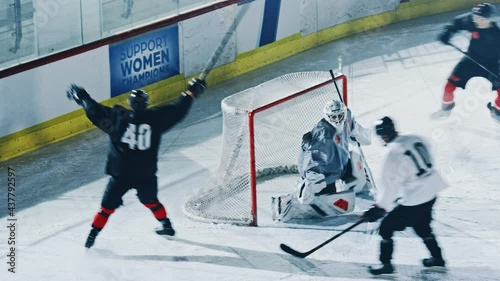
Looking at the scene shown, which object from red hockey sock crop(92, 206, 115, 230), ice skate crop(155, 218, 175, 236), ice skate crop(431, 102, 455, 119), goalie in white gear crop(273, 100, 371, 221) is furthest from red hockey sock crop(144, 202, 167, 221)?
ice skate crop(431, 102, 455, 119)

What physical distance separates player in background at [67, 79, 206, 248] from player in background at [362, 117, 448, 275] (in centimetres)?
154

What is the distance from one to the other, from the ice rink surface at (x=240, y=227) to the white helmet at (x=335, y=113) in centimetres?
70

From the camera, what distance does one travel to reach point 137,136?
329 inches

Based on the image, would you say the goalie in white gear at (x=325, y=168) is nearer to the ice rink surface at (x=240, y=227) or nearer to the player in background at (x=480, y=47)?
the ice rink surface at (x=240, y=227)

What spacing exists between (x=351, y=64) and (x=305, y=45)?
0.67 meters

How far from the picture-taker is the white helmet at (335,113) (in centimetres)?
888

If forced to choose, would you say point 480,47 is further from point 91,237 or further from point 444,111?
point 91,237

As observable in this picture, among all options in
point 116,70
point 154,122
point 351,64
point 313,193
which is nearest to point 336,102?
point 313,193

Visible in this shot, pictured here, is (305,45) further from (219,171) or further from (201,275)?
(201,275)

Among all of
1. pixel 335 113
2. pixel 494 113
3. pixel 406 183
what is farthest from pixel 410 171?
pixel 494 113

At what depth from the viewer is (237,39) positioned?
12.3m

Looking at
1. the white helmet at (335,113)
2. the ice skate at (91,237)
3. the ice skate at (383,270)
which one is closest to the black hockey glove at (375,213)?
the ice skate at (383,270)

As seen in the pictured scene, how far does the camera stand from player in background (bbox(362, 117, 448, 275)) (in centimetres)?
775

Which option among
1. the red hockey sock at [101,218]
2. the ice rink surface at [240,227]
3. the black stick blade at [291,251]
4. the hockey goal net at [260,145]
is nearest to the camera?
the ice rink surface at [240,227]
